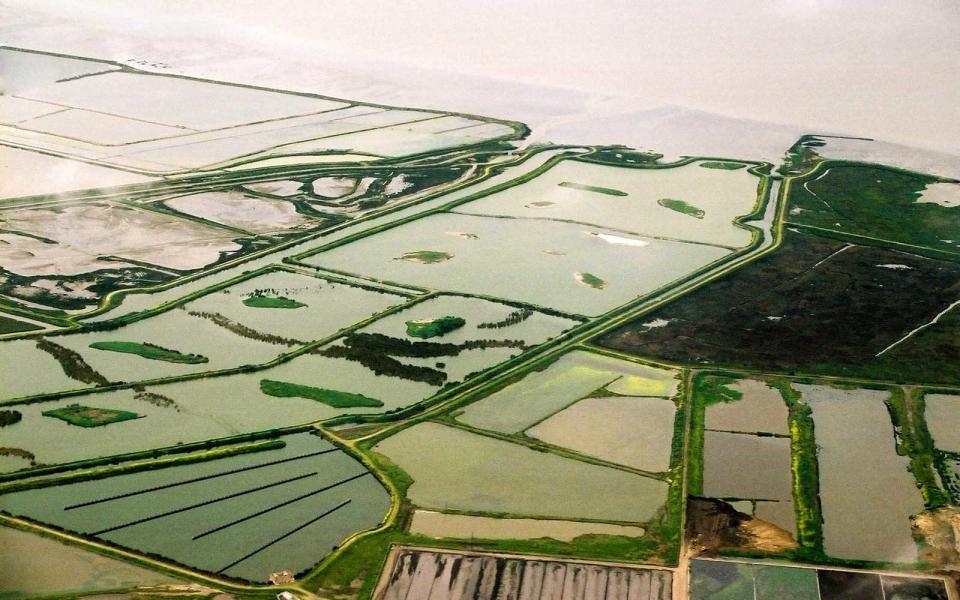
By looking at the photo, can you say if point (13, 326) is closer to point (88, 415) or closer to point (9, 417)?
point (9, 417)

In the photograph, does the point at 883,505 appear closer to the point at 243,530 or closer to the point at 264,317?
the point at 243,530

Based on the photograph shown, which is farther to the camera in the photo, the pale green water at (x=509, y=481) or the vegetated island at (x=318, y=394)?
the vegetated island at (x=318, y=394)

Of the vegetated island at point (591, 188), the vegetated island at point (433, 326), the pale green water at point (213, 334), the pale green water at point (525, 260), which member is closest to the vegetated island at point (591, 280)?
the pale green water at point (525, 260)

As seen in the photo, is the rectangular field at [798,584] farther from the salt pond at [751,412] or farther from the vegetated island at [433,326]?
the vegetated island at [433,326]

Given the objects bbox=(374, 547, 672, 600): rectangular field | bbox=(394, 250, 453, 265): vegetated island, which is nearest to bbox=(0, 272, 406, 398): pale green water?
bbox=(394, 250, 453, 265): vegetated island

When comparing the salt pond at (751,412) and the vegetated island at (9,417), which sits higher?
the salt pond at (751,412)

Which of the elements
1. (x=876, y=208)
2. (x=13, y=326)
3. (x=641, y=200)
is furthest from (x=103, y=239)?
(x=876, y=208)

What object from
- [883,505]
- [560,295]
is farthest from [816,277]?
[883,505]
